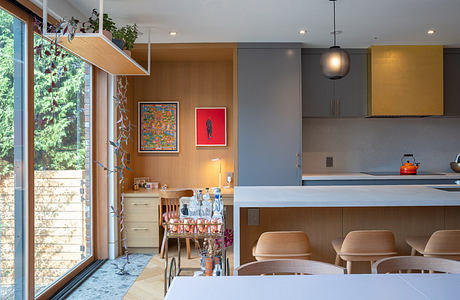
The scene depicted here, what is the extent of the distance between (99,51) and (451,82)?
4.15 metres

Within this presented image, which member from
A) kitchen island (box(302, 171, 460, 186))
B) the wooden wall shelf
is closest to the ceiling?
the wooden wall shelf

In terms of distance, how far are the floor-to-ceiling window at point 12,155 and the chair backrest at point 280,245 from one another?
1588mm

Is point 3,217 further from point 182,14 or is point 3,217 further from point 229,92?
point 229,92

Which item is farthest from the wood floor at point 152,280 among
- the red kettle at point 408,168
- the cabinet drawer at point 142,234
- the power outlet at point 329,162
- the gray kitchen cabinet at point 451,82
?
the gray kitchen cabinet at point 451,82

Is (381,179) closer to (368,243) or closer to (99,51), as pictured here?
(368,243)

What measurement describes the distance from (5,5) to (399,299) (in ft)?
8.82

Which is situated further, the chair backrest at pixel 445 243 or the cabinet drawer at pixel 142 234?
the cabinet drawer at pixel 142 234

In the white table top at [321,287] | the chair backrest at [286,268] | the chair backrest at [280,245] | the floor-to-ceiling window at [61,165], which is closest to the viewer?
the white table top at [321,287]

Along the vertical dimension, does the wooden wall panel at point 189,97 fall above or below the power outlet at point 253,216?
above

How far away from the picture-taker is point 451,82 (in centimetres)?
468

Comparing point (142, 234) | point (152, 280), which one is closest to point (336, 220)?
point (152, 280)

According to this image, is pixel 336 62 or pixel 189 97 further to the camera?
pixel 189 97

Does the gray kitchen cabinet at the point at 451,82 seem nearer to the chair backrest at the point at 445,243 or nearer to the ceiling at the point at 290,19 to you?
the ceiling at the point at 290,19

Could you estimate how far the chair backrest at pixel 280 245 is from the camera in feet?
7.38
